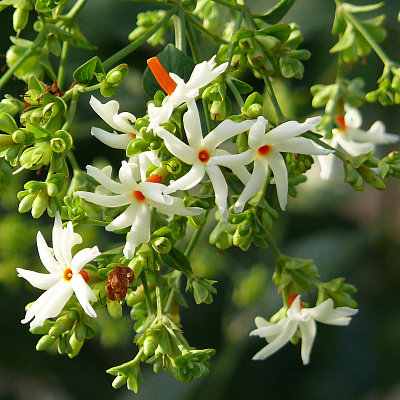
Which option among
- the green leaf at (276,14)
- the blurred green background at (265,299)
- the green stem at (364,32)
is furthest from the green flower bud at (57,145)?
the blurred green background at (265,299)

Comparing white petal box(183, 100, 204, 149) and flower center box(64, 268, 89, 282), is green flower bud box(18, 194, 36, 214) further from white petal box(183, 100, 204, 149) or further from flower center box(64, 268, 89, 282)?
white petal box(183, 100, 204, 149)

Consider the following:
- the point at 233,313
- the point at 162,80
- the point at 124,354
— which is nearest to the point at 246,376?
the point at 233,313

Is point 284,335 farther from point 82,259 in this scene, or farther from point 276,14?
point 276,14

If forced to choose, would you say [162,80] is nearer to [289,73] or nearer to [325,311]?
[289,73]

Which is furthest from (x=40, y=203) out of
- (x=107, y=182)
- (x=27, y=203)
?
(x=107, y=182)

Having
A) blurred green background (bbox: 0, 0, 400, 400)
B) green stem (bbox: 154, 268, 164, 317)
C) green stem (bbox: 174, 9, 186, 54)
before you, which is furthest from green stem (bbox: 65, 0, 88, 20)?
blurred green background (bbox: 0, 0, 400, 400)
